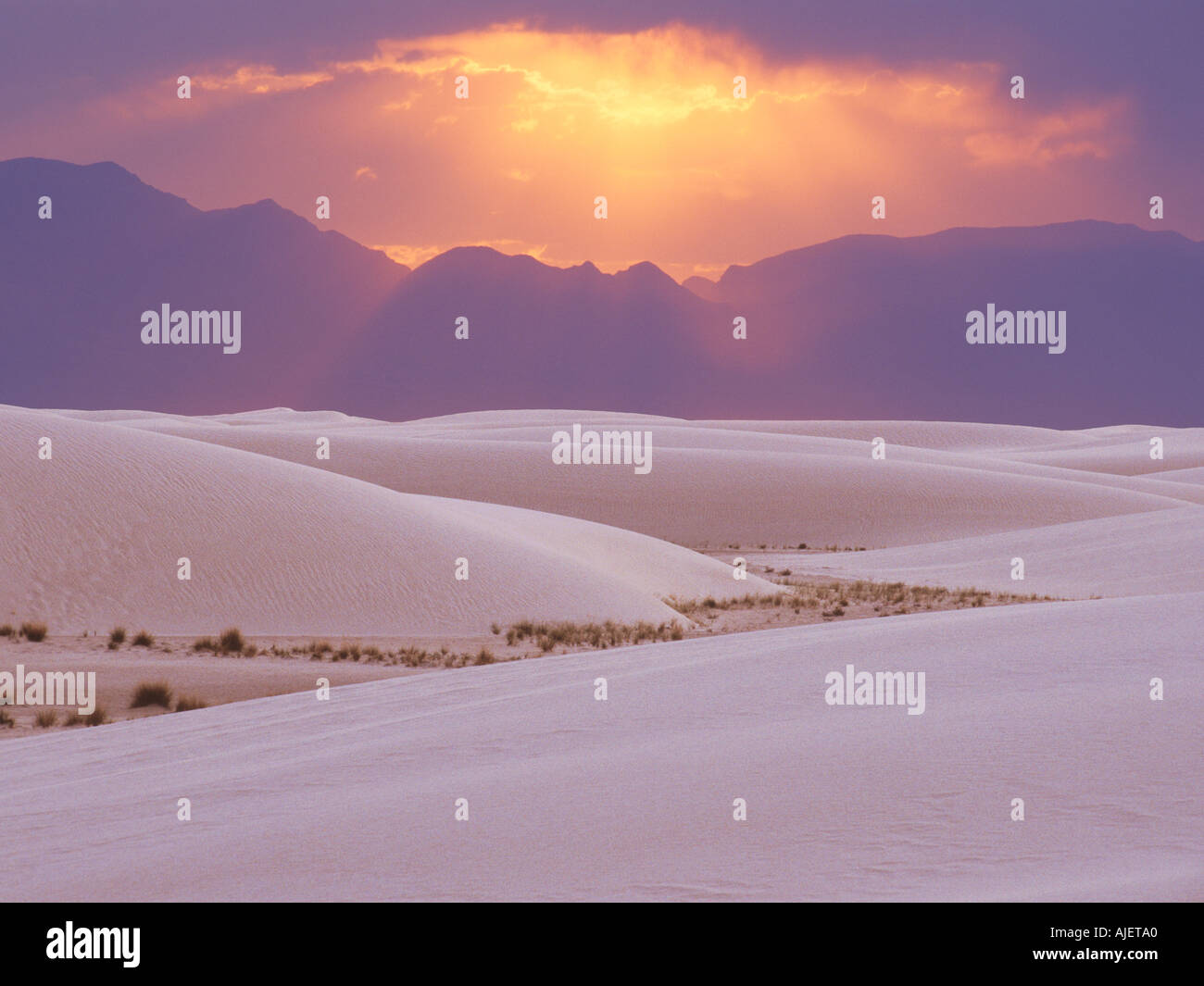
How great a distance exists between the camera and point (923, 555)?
42.5m

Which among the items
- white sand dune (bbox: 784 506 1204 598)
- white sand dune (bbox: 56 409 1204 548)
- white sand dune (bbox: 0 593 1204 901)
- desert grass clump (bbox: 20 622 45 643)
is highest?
white sand dune (bbox: 56 409 1204 548)

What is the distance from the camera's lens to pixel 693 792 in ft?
20.5

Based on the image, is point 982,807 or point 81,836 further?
point 81,836

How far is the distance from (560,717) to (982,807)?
3.97m

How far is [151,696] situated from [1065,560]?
27418mm

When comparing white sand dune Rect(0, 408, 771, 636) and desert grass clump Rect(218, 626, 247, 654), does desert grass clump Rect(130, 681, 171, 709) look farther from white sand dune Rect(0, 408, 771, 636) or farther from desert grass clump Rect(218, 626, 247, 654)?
white sand dune Rect(0, 408, 771, 636)

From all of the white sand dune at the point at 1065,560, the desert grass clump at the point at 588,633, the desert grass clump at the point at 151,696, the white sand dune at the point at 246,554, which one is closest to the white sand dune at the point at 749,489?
the white sand dune at the point at 1065,560

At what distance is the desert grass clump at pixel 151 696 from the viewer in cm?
1506

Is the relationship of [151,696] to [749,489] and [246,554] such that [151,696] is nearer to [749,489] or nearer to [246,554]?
[246,554]

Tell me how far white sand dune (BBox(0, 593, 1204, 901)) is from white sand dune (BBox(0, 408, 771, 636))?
12091mm

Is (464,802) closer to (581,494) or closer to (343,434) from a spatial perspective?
(581,494)

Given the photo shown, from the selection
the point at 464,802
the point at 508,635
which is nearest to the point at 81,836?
the point at 464,802

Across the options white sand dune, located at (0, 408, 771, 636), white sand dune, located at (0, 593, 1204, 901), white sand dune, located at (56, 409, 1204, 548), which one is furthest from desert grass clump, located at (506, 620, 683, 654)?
white sand dune, located at (56, 409, 1204, 548)

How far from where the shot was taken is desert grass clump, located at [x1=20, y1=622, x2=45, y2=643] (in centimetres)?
1950
